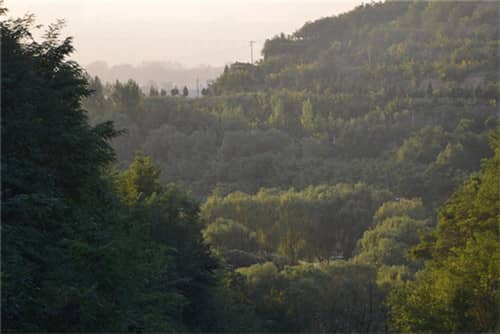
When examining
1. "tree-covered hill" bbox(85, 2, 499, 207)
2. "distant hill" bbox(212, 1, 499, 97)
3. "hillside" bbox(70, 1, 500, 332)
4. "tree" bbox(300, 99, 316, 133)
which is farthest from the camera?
"distant hill" bbox(212, 1, 499, 97)

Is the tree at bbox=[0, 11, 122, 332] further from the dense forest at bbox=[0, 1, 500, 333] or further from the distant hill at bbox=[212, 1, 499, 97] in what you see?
the distant hill at bbox=[212, 1, 499, 97]

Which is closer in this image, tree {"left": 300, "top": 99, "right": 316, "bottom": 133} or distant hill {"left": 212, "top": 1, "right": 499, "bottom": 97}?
tree {"left": 300, "top": 99, "right": 316, "bottom": 133}

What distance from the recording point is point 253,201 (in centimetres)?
8275

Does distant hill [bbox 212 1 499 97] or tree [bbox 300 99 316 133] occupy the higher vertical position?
distant hill [bbox 212 1 499 97]

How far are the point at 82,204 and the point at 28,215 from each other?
348cm

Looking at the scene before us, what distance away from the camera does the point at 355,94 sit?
500 ft

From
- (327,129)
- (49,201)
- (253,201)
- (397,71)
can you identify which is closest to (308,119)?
(327,129)

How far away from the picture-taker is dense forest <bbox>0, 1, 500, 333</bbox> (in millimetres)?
15773

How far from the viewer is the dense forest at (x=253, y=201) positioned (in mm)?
15773

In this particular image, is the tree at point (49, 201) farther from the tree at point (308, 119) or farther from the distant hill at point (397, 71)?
the distant hill at point (397, 71)

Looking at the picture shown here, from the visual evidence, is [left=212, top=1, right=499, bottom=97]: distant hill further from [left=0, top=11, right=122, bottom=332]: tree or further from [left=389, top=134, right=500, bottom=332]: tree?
[left=0, top=11, right=122, bottom=332]: tree

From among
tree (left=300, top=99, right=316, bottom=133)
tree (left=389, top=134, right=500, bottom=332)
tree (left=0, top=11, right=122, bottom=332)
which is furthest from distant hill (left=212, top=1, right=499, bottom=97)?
tree (left=0, top=11, right=122, bottom=332)

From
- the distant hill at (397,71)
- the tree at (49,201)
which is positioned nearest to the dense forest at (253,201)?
the tree at (49,201)

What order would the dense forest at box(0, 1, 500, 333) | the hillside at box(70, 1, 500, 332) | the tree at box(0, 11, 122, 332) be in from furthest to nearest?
1. the hillside at box(70, 1, 500, 332)
2. the dense forest at box(0, 1, 500, 333)
3. the tree at box(0, 11, 122, 332)
